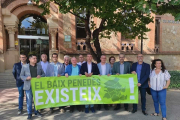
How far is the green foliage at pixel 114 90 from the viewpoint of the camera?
16.5ft

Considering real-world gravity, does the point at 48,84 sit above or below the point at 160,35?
→ below

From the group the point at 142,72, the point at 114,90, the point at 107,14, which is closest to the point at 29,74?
the point at 114,90

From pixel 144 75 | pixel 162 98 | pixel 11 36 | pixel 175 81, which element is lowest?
pixel 175 81

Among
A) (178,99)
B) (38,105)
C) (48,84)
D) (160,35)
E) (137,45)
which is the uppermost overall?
(160,35)

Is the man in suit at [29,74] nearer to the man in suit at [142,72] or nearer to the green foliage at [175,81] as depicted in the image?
the man in suit at [142,72]

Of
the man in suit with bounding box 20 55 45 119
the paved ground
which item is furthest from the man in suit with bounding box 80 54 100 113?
the man in suit with bounding box 20 55 45 119

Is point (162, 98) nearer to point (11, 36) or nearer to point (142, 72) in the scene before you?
point (142, 72)

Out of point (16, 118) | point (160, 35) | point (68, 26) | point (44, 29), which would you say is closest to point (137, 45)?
point (160, 35)

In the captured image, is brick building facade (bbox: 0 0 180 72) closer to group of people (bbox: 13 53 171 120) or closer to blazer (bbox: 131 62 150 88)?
group of people (bbox: 13 53 171 120)

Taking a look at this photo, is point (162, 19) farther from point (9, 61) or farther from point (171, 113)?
point (9, 61)

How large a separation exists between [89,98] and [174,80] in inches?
256

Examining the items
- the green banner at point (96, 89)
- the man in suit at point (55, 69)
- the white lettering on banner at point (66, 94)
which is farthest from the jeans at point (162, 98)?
the man in suit at point (55, 69)

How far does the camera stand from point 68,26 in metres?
11.3

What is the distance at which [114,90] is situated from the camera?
16.6ft
